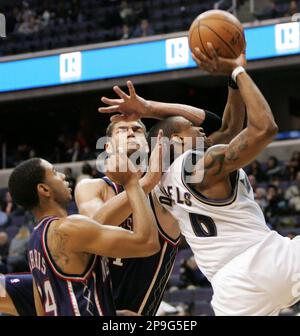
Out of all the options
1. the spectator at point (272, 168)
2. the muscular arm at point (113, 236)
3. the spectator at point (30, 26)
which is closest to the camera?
the muscular arm at point (113, 236)

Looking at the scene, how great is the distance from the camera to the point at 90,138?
57.6 feet

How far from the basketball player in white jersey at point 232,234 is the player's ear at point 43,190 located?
661mm

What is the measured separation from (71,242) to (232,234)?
849 millimetres

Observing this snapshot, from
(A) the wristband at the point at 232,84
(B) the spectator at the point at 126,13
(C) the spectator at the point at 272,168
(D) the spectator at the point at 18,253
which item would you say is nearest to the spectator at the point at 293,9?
(C) the spectator at the point at 272,168

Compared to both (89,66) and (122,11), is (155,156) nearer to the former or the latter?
(89,66)

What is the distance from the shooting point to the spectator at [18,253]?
10429mm

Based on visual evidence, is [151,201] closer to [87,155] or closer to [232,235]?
[232,235]

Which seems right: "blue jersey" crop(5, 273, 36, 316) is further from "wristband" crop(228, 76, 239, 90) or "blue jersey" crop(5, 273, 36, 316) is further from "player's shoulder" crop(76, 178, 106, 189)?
"wristband" crop(228, 76, 239, 90)

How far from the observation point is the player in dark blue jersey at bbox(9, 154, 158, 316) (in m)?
3.77

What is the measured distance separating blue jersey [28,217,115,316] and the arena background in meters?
5.98

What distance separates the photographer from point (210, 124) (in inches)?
185

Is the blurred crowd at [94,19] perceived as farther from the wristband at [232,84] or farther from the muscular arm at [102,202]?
the wristband at [232,84]

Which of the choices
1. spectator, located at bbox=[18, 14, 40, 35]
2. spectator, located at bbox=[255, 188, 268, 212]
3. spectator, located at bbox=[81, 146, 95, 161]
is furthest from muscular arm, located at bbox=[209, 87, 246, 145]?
spectator, located at bbox=[18, 14, 40, 35]

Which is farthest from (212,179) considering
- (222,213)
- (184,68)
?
(184,68)
